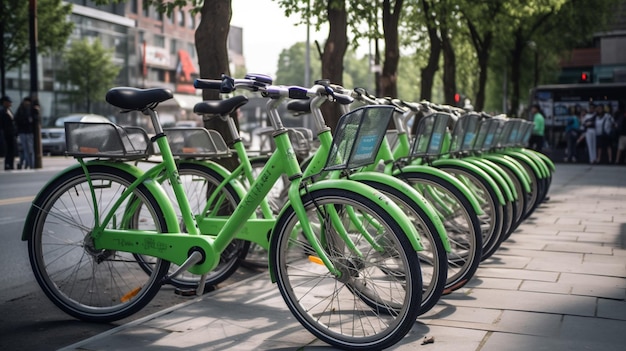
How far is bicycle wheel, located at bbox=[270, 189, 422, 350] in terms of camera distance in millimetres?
4023

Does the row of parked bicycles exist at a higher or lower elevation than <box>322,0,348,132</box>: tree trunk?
lower

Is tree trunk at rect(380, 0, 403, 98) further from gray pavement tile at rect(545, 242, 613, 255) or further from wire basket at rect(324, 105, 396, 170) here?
wire basket at rect(324, 105, 396, 170)

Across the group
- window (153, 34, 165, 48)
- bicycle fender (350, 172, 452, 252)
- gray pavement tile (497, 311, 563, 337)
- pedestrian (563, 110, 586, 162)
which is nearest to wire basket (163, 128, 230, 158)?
bicycle fender (350, 172, 452, 252)

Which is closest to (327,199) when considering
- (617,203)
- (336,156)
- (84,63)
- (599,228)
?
(336,156)

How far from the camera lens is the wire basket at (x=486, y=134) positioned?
804cm

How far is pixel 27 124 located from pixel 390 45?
32.6 feet

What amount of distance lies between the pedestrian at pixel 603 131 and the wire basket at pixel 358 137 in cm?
2169

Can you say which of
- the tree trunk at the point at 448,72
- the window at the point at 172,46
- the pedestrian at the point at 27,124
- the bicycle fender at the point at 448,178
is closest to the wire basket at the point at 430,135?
the bicycle fender at the point at 448,178

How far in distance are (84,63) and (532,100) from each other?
29500 mm

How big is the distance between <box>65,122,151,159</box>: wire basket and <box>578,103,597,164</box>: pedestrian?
868 inches

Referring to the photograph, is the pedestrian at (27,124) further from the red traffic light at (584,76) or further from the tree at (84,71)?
the tree at (84,71)

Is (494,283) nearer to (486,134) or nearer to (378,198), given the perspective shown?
(378,198)

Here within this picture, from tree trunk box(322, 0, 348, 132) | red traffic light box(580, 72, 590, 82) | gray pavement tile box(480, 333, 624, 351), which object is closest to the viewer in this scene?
gray pavement tile box(480, 333, 624, 351)

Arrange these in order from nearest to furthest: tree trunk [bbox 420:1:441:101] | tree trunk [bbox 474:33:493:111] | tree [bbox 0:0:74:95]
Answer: tree trunk [bbox 420:1:441:101] < tree trunk [bbox 474:33:493:111] < tree [bbox 0:0:74:95]
